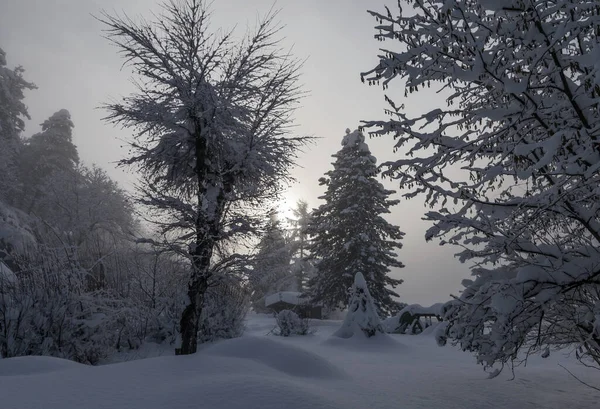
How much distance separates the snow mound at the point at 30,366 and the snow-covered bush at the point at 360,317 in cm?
1044

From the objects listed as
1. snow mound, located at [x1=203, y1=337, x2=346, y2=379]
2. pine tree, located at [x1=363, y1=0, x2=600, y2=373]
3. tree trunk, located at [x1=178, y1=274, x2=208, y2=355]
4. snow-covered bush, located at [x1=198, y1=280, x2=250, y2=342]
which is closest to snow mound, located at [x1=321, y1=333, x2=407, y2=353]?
snow-covered bush, located at [x1=198, y1=280, x2=250, y2=342]

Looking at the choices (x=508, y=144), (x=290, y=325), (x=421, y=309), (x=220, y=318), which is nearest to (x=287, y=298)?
(x=421, y=309)

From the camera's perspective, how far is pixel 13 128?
30.8m

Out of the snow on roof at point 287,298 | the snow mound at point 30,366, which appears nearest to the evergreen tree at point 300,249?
the snow on roof at point 287,298

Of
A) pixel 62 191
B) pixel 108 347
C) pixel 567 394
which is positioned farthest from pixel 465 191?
pixel 62 191

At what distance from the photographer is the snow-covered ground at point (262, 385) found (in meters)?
3.57

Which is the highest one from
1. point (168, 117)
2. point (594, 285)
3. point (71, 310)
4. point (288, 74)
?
point (288, 74)

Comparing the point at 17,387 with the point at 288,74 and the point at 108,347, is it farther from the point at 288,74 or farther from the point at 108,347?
the point at 288,74

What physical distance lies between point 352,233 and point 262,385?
21.1 meters

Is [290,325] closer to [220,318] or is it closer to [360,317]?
[360,317]

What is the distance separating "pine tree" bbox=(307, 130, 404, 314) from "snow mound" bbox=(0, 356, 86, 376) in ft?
62.9

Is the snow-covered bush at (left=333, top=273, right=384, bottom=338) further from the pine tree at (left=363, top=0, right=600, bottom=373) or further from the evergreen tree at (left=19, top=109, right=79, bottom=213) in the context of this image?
the evergreen tree at (left=19, top=109, right=79, bottom=213)

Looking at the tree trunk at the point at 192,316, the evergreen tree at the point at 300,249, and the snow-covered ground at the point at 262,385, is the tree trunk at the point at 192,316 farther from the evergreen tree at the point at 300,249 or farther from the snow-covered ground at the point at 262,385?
the evergreen tree at the point at 300,249

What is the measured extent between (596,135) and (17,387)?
5675 mm
